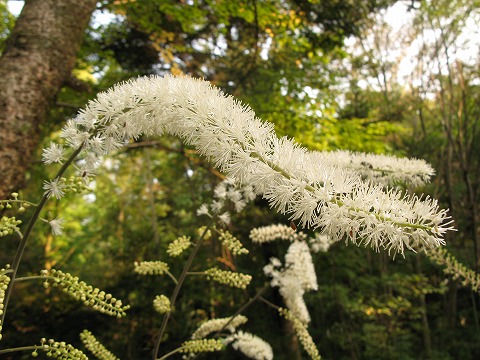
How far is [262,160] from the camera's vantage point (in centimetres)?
96

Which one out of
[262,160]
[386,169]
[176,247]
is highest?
[386,169]

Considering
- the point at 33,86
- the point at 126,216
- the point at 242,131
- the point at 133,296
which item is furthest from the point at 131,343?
the point at 126,216

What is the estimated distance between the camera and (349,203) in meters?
0.83

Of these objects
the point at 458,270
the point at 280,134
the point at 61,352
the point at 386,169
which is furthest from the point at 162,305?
the point at 280,134

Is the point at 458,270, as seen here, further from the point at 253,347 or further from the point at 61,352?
the point at 61,352

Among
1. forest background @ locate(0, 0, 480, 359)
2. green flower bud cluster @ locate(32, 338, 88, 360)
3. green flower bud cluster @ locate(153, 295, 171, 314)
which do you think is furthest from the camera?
forest background @ locate(0, 0, 480, 359)

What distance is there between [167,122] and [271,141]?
0.37m

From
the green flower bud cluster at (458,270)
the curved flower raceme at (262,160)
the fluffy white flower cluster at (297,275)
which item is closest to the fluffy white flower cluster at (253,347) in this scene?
the fluffy white flower cluster at (297,275)

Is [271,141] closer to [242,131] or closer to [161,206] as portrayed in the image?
[242,131]

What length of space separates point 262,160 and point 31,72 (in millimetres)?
2069

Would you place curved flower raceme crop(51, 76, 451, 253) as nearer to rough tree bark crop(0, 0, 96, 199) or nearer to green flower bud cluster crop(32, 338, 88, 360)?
green flower bud cluster crop(32, 338, 88, 360)

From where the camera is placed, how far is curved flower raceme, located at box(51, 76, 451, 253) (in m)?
0.81

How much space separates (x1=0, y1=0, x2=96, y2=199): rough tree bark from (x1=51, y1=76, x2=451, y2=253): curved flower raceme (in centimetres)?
116

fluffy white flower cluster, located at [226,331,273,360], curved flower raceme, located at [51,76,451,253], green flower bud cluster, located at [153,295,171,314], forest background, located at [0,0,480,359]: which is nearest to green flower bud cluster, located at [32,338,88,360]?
curved flower raceme, located at [51,76,451,253]
